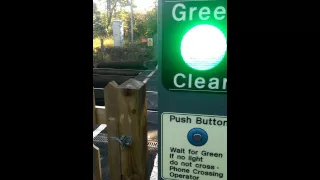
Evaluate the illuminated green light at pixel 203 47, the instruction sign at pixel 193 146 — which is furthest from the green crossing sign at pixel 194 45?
the instruction sign at pixel 193 146

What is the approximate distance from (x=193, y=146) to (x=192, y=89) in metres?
0.31

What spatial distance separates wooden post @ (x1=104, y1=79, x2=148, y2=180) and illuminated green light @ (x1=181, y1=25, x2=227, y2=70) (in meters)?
0.36

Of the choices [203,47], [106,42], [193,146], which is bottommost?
[193,146]

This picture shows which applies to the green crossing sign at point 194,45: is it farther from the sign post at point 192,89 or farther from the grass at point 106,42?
the grass at point 106,42

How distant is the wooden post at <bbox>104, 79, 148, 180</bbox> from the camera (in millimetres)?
1917

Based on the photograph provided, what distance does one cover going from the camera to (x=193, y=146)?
72.1 inches

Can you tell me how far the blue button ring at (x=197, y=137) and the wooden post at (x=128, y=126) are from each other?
0.29 metres

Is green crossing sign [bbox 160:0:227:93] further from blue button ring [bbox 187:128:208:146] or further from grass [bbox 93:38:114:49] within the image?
grass [bbox 93:38:114:49]

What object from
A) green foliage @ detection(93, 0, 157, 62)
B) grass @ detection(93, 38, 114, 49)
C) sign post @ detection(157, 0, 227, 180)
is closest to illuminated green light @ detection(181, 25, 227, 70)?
sign post @ detection(157, 0, 227, 180)

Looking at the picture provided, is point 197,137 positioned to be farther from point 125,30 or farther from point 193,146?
point 125,30

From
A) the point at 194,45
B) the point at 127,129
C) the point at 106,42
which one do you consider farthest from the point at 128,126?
the point at 106,42
